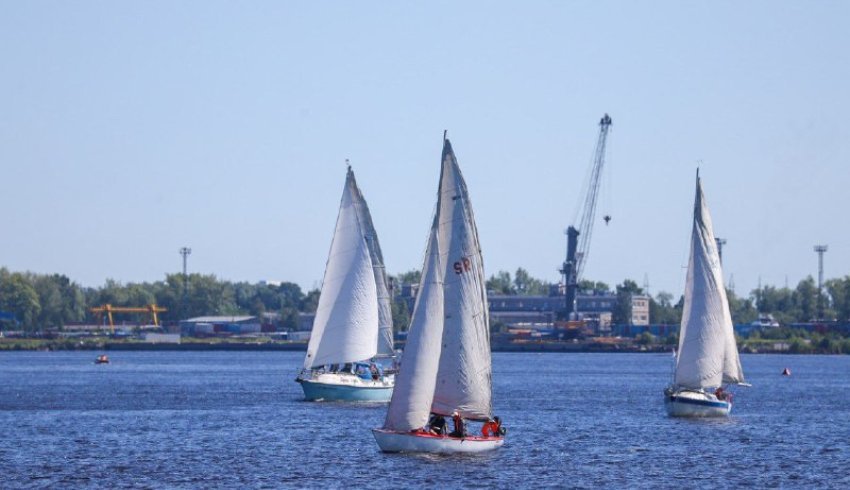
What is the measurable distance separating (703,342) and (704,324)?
1057 millimetres

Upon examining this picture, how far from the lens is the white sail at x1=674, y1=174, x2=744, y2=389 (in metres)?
90.4

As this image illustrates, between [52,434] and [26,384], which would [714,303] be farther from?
[26,384]

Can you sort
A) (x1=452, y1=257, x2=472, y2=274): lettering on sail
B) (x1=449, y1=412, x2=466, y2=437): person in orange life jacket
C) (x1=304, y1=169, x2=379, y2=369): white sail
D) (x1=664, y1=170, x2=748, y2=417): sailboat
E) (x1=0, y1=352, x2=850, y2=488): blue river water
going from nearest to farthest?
(x1=0, y1=352, x2=850, y2=488): blue river water < (x1=452, y1=257, x2=472, y2=274): lettering on sail < (x1=449, y1=412, x2=466, y2=437): person in orange life jacket < (x1=664, y1=170, x2=748, y2=417): sailboat < (x1=304, y1=169, x2=379, y2=369): white sail

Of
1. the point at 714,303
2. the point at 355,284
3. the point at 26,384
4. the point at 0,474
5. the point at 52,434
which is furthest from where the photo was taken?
the point at 26,384

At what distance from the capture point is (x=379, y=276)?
102562 millimetres

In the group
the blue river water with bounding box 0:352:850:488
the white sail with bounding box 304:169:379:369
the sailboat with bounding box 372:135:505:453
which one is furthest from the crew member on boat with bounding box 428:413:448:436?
the white sail with bounding box 304:169:379:369

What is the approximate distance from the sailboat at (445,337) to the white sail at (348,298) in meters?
35.1

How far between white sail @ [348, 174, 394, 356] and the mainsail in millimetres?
36926

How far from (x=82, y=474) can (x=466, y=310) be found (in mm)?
16668

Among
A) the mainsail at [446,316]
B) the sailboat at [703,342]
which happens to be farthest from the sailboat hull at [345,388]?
the mainsail at [446,316]

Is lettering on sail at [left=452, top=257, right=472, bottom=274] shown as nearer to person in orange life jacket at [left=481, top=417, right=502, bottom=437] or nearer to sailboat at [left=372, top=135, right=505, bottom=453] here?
sailboat at [left=372, top=135, right=505, bottom=453]

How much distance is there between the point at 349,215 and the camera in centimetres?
10075

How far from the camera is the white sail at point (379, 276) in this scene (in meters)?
101

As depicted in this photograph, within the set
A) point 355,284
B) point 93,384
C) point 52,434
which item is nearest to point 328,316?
point 355,284
